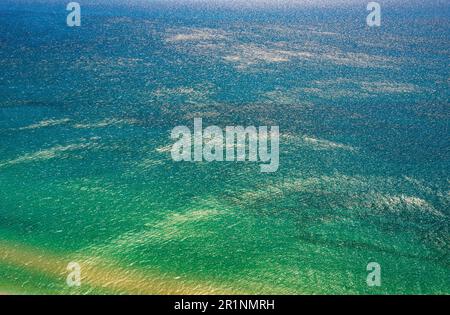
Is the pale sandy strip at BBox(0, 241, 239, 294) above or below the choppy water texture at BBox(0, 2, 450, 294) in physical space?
below

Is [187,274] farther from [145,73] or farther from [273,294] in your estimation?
[145,73]

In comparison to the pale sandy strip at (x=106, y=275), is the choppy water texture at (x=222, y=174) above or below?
above

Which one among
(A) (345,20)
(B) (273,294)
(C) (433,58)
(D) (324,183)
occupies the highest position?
(A) (345,20)

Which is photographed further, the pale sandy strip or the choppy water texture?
the choppy water texture

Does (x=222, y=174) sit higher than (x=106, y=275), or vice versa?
(x=222, y=174)


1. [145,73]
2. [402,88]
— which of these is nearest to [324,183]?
[402,88]

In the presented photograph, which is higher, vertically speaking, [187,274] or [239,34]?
[239,34]

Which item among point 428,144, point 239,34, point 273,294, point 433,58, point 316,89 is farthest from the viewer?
point 239,34

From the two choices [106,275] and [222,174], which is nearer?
[106,275]
